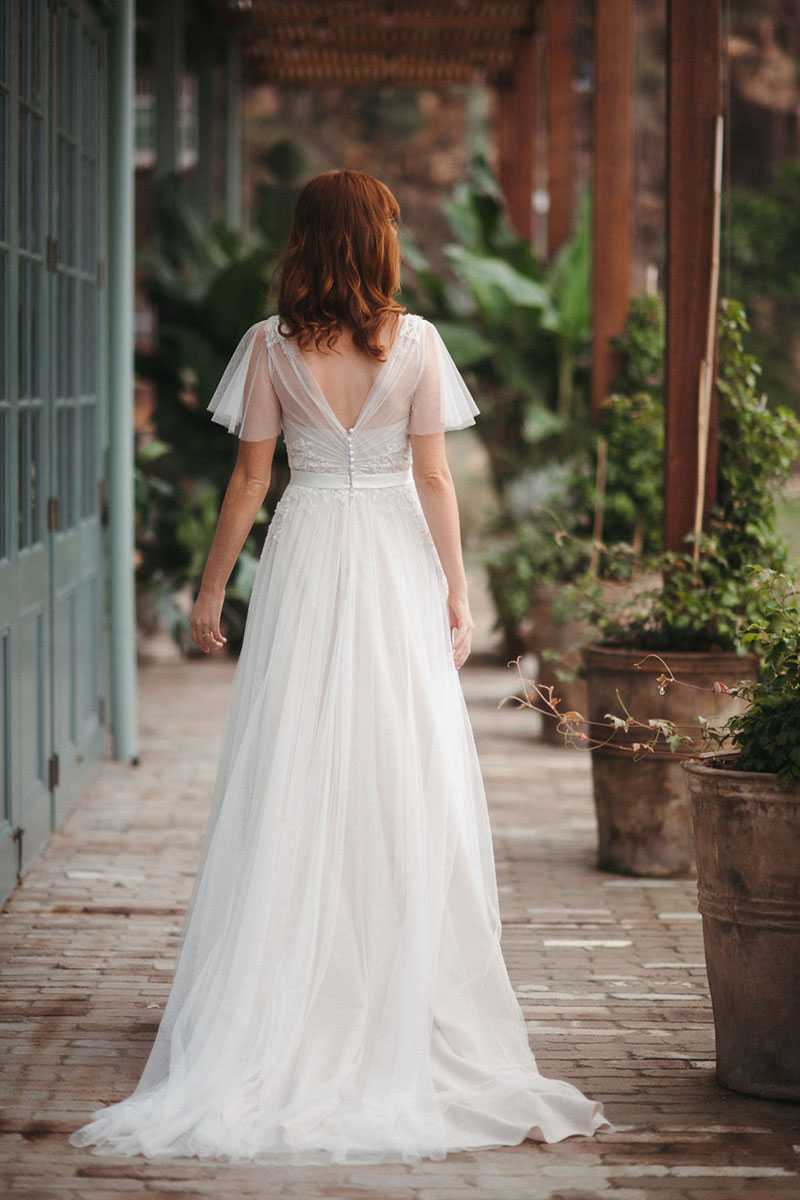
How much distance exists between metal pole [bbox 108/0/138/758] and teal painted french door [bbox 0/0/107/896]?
61mm

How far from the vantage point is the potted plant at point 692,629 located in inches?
164

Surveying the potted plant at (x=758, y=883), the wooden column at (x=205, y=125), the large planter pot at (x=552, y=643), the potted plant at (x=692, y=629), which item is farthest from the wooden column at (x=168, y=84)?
the potted plant at (x=758, y=883)

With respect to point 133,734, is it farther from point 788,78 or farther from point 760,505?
point 788,78

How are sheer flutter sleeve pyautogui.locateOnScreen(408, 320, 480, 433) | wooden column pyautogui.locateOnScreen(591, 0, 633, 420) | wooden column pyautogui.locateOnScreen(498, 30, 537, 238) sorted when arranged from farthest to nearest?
wooden column pyautogui.locateOnScreen(498, 30, 537, 238)
wooden column pyautogui.locateOnScreen(591, 0, 633, 420)
sheer flutter sleeve pyautogui.locateOnScreen(408, 320, 480, 433)

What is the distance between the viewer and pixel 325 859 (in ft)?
8.80

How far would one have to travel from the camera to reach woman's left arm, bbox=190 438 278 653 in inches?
110

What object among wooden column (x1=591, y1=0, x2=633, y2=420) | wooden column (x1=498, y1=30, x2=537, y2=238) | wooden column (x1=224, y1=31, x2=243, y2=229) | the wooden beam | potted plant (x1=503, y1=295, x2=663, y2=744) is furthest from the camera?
wooden column (x1=224, y1=31, x2=243, y2=229)

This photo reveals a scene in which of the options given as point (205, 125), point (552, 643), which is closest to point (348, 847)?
point (552, 643)

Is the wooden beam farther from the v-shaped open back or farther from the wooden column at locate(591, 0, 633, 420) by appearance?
the v-shaped open back

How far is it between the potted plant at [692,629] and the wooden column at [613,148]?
1.94m

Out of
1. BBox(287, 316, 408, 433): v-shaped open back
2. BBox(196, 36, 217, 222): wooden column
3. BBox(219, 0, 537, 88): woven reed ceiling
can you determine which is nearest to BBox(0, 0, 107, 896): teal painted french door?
BBox(287, 316, 408, 433): v-shaped open back

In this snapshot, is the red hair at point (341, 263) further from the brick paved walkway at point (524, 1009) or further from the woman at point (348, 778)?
the brick paved walkway at point (524, 1009)

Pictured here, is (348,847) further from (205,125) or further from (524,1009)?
(205,125)

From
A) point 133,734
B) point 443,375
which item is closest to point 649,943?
point 443,375
